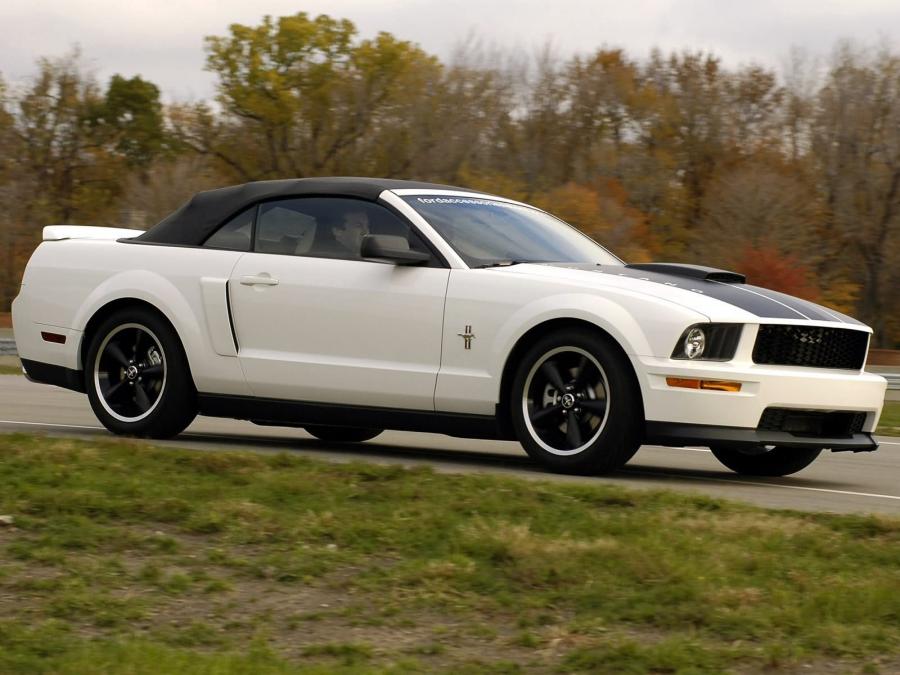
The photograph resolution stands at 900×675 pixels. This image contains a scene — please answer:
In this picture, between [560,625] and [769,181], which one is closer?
[560,625]

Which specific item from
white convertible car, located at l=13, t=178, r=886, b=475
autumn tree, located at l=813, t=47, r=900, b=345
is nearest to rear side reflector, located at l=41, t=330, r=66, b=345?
white convertible car, located at l=13, t=178, r=886, b=475

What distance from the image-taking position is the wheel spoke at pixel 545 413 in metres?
8.09

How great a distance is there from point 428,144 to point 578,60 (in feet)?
31.5

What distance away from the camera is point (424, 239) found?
859 centimetres

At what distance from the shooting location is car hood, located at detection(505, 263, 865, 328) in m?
7.86

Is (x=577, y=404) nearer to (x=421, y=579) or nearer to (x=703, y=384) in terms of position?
(x=703, y=384)

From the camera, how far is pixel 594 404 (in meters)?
7.98

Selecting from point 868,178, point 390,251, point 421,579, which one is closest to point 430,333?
point 390,251

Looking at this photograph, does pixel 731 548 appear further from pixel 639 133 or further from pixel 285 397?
pixel 639 133

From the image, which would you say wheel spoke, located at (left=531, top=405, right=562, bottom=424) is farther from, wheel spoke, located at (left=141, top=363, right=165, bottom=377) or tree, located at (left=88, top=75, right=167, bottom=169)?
tree, located at (left=88, top=75, right=167, bottom=169)

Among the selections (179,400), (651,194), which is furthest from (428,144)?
(179,400)

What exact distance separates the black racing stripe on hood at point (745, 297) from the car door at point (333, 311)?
0.95 meters

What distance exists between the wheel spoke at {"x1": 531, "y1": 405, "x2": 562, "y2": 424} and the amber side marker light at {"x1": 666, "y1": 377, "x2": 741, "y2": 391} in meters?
0.66

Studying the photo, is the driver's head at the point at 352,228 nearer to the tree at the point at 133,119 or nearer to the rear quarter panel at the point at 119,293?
the rear quarter panel at the point at 119,293
